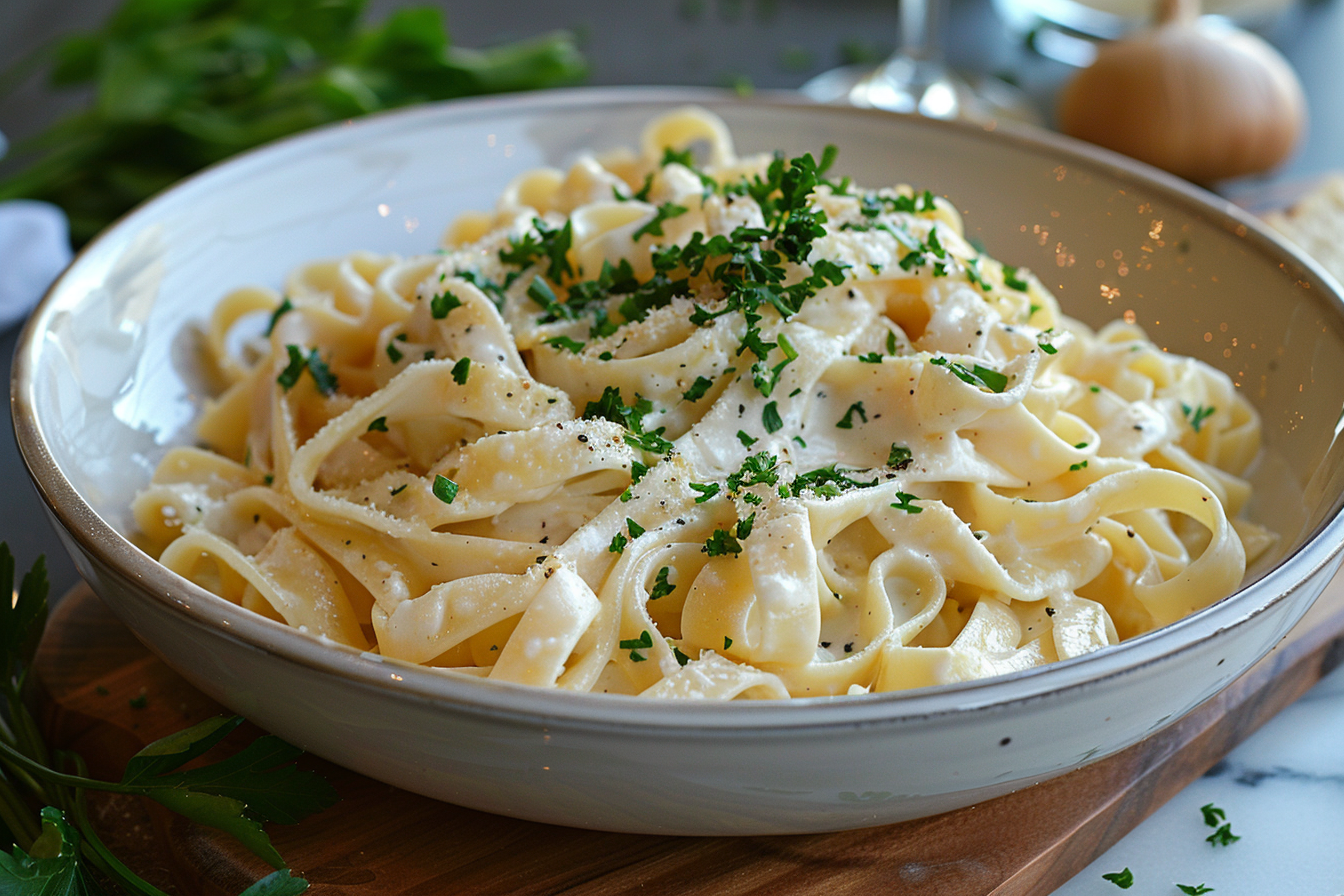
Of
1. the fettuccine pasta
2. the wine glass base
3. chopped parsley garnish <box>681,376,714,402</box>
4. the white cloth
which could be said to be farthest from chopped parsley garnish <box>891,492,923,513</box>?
the wine glass base

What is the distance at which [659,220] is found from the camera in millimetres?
2445

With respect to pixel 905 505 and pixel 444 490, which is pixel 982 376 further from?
pixel 444 490

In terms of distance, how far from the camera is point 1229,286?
2566 millimetres

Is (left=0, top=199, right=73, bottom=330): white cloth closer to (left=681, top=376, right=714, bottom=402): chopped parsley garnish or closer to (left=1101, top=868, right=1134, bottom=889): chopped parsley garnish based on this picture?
(left=681, top=376, right=714, bottom=402): chopped parsley garnish

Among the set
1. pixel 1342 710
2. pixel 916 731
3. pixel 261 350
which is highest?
pixel 916 731

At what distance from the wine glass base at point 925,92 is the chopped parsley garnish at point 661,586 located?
3159 mm

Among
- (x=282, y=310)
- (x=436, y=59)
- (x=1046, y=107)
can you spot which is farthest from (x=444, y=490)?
(x=1046, y=107)

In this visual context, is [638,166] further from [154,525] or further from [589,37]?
[589,37]

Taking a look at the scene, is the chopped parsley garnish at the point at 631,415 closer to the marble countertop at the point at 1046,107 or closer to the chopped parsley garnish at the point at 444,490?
the chopped parsley garnish at the point at 444,490

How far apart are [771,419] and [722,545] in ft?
0.93

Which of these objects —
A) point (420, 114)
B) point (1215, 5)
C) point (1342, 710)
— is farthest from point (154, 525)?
point (1215, 5)

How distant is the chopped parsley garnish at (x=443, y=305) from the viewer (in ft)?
7.44

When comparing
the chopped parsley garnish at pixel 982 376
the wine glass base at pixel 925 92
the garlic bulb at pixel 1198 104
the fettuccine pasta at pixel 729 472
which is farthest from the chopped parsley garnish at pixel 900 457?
the wine glass base at pixel 925 92

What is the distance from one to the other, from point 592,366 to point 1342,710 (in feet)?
4.97
